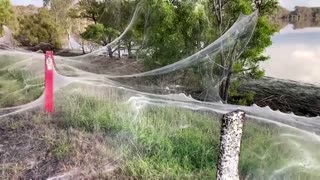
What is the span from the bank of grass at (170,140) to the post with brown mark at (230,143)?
0.58 metres

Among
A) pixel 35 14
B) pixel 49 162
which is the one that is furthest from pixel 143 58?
pixel 35 14

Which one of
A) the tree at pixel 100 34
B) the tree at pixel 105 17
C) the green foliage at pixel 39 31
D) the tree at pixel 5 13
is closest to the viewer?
the tree at pixel 105 17

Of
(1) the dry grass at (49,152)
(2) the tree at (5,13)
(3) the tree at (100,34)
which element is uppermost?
(2) the tree at (5,13)

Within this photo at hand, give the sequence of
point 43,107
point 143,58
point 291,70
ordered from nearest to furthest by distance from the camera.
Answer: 1. point 43,107
2. point 143,58
3. point 291,70

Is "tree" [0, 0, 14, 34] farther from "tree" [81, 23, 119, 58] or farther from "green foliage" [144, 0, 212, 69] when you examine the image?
"green foliage" [144, 0, 212, 69]

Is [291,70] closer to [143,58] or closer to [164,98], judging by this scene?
[143,58]

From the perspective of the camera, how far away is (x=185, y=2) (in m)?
4.77

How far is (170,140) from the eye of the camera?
3369mm

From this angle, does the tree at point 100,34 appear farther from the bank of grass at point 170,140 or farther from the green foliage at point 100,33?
the bank of grass at point 170,140

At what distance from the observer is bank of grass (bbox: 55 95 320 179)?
3000 millimetres

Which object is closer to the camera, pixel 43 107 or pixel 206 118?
pixel 206 118

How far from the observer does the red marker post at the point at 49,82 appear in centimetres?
361

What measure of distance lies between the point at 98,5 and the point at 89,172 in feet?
12.4

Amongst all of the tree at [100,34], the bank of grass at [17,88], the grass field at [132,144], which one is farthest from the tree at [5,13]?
the grass field at [132,144]
